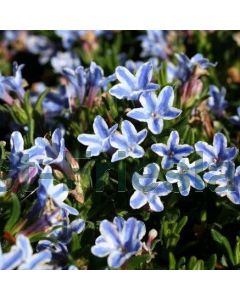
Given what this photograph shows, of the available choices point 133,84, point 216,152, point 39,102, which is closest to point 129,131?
point 133,84

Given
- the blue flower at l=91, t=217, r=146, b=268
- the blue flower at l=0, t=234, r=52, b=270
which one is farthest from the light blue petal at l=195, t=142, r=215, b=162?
the blue flower at l=0, t=234, r=52, b=270

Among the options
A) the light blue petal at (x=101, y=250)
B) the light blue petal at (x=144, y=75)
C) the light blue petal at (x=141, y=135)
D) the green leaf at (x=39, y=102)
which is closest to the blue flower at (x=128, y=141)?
the light blue petal at (x=141, y=135)

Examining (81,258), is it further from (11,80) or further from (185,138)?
(11,80)

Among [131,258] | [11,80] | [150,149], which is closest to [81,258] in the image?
[131,258]

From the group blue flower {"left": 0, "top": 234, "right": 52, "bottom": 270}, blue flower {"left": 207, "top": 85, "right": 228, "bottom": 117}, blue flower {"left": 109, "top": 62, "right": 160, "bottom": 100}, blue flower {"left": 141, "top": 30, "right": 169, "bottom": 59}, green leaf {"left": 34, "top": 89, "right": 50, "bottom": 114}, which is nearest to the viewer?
blue flower {"left": 0, "top": 234, "right": 52, "bottom": 270}

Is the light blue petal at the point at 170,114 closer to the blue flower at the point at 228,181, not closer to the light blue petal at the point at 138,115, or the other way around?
the light blue petal at the point at 138,115

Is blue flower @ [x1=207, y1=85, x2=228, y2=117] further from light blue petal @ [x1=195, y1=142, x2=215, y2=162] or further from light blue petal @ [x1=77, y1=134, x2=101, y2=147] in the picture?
light blue petal @ [x1=77, y1=134, x2=101, y2=147]
